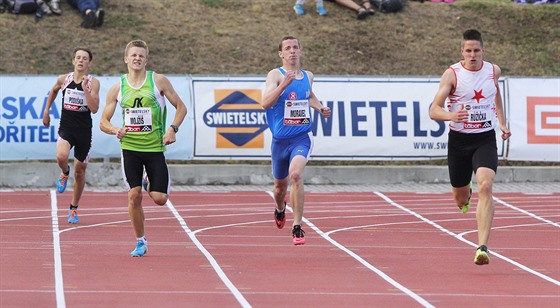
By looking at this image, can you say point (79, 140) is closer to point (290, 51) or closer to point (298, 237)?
point (290, 51)

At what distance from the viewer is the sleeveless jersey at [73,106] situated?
51.1 feet

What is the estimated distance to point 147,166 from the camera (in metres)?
12.3

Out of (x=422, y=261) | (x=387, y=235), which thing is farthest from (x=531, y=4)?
(x=422, y=261)

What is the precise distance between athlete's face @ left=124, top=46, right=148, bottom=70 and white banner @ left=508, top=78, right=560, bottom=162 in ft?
34.7

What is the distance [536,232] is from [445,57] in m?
12.6

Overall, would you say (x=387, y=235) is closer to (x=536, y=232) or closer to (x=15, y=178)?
(x=536, y=232)

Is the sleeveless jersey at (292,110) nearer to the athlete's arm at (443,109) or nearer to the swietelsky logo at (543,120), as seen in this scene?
the athlete's arm at (443,109)

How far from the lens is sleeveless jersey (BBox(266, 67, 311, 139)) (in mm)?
13192

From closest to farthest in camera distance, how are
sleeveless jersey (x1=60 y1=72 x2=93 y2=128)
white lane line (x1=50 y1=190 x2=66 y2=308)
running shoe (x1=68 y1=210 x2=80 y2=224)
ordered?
1. white lane line (x1=50 y1=190 x2=66 y2=308)
2. running shoe (x1=68 y1=210 x2=80 y2=224)
3. sleeveless jersey (x1=60 y1=72 x2=93 y2=128)

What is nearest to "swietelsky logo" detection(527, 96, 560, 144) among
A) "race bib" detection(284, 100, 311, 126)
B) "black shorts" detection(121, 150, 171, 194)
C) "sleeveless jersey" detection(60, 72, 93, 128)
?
"sleeveless jersey" detection(60, 72, 93, 128)

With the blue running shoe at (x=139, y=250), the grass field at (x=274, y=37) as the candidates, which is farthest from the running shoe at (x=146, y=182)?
the grass field at (x=274, y=37)

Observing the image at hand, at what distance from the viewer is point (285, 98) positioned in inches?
520

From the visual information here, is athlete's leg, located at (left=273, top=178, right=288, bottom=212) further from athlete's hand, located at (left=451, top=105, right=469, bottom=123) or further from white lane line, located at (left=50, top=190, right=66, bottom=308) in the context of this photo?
athlete's hand, located at (left=451, top=105, right=469, bottom=123)

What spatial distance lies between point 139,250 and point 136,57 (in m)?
1.89
